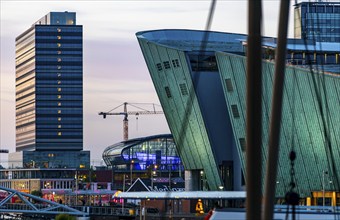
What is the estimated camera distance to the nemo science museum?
105188mm

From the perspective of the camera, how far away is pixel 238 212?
53219 mm

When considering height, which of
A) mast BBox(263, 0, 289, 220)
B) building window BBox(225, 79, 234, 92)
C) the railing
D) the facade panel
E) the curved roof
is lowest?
the railing

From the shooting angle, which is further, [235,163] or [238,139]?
[235,163]

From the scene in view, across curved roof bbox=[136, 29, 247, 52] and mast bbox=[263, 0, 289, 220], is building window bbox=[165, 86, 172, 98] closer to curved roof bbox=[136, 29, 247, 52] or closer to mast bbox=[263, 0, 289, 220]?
curved roof bbox=[136, 29, 247, 52]

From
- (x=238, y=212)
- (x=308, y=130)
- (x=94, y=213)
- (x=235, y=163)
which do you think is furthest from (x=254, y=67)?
(x=94, y=213)

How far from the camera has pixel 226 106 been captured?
123 metres

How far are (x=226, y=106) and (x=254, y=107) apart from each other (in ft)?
351

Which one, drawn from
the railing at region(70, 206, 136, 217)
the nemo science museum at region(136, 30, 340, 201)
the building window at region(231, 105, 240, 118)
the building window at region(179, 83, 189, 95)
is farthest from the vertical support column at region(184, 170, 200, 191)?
the building window at region(231, 105, 240, 118)

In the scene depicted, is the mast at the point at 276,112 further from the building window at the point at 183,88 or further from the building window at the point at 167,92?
the building window at the point at 167,92

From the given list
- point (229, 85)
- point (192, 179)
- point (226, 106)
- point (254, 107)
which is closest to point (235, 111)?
point (229, 85)

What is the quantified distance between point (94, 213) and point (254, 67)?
119 metres

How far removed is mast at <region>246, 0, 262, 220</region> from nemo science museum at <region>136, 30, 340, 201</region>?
87250 millimetres

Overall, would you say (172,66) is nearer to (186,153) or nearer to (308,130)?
(186,153)

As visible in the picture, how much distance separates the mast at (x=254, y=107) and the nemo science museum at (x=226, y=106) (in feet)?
286
